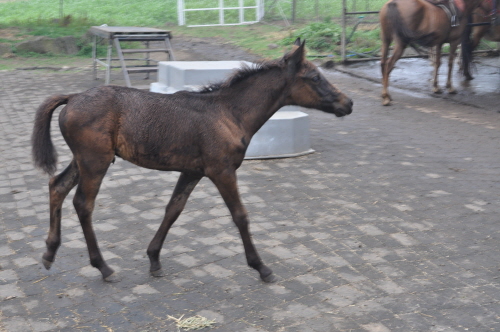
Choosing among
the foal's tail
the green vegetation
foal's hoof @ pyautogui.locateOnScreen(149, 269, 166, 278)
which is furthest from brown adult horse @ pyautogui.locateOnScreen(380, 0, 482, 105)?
the foal's tail

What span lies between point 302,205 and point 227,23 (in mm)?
17799

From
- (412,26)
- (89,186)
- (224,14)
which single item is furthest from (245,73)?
(224,14)

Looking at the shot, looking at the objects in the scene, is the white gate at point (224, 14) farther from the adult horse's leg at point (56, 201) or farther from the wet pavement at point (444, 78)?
the adult horse's leg at point (56, 201)

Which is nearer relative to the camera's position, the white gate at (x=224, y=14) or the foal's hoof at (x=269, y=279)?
the foal's hoof at (x=269, y=279)

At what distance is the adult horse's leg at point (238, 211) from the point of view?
4410 mm

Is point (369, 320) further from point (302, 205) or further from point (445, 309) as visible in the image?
point (302, 205)

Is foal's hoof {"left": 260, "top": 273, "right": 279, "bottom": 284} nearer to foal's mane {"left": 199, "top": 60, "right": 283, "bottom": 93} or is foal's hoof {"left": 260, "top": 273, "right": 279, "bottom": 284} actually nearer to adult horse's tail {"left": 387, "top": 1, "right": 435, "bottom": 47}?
foal's mane {"left": 199, "top": 60, "right": 283, "bottom": 93}

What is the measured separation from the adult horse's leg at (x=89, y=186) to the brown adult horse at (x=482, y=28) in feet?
34.0

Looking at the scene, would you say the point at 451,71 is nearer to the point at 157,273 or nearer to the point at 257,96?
the point at 257,96

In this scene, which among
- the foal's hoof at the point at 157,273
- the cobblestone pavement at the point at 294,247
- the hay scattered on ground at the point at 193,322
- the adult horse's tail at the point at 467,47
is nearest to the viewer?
the hay scattered on ground at the point at 193,322

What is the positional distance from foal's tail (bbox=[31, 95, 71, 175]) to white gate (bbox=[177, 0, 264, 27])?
60.6 ft

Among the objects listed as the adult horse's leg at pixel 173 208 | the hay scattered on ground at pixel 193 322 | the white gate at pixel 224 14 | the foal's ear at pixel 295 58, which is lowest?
the hay scattered on ground at pixel 193 322

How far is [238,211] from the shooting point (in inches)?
176

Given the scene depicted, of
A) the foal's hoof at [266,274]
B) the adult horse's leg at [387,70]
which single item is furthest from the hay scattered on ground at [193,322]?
the adult horse's leg at [387,70]
